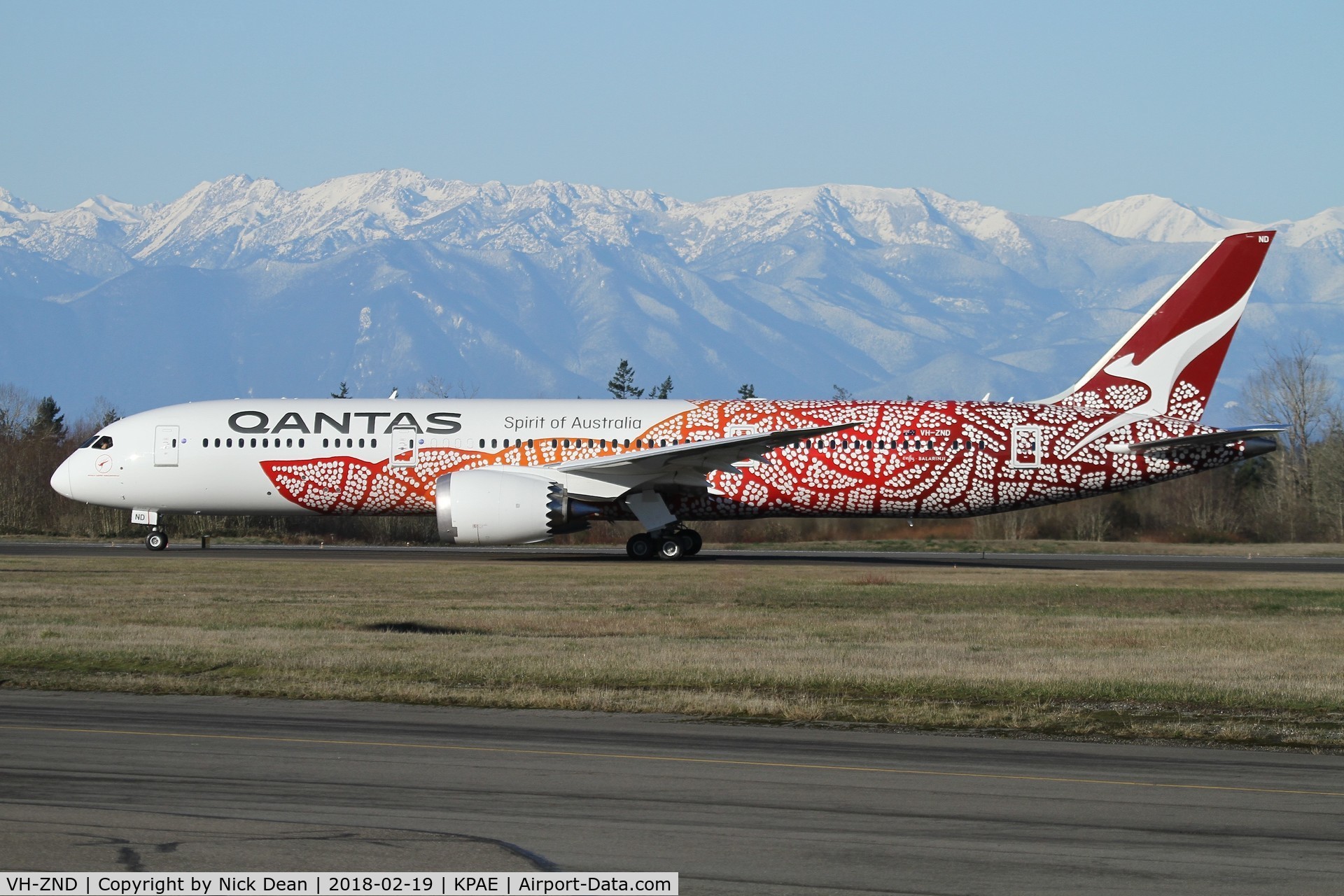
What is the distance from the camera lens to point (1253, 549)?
150 ft

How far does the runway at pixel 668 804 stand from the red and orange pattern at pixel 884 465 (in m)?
21.3

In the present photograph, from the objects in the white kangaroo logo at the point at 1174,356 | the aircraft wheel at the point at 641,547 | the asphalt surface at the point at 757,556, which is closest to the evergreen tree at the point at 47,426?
the asphalt surface at the point at 757,556

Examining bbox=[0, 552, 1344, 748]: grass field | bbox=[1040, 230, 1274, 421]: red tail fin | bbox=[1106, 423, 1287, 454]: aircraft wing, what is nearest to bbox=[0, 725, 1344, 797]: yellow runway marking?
bbox=[0, 552, 1344, 748]: grass field

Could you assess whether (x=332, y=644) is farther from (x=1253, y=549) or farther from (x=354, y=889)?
(x=1253, y=549)

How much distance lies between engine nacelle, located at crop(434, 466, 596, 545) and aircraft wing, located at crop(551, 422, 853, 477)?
135cm

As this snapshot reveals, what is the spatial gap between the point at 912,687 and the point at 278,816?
833 cm

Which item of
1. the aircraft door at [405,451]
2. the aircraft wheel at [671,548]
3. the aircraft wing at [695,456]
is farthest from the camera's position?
the aircraft wheel at [671,548]

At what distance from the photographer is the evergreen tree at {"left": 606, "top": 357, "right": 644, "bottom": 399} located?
87062 millimetres

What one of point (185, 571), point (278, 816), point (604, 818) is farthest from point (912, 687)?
point (185, 571)

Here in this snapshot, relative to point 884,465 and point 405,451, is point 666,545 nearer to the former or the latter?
point 884,465

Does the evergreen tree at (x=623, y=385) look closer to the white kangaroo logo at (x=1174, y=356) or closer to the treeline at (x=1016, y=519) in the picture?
the treeline at (x=1016, y=519)

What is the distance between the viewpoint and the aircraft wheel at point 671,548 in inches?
1389

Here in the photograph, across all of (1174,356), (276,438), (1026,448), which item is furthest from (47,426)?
(1174,356)

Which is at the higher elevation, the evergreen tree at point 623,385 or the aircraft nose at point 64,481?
the evergreen tree at point 623,385
